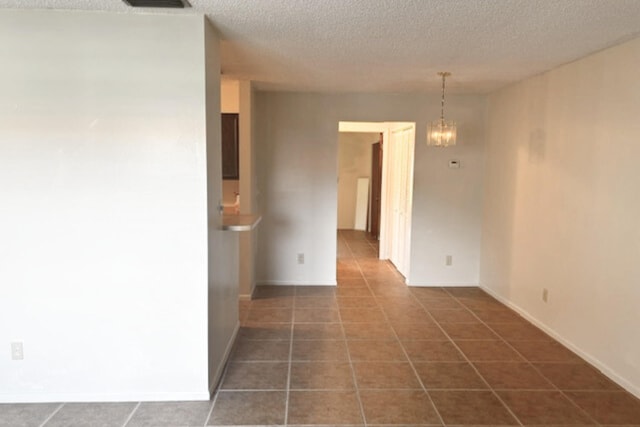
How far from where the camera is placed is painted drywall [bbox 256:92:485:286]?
5.07m

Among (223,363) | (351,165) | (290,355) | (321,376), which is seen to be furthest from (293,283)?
(351,165)

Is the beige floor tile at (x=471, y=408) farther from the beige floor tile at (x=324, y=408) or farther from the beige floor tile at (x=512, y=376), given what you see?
the beige floor tile at (x=324, y=408)

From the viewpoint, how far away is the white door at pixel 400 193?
5465 millimetres

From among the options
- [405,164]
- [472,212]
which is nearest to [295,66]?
[405,164]

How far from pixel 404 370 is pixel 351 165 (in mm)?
7212

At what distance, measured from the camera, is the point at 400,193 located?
6020 millimetres

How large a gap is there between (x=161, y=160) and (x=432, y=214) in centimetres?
361

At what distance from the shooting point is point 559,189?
3.63m

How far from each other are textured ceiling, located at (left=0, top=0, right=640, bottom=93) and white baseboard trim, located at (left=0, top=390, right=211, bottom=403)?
2295 millimetres

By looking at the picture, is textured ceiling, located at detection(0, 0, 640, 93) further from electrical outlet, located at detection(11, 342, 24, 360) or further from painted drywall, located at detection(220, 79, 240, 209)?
electrical outlet, located at detection(11, 342, 24, 360)

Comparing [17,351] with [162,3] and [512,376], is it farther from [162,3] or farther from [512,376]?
[512,376]

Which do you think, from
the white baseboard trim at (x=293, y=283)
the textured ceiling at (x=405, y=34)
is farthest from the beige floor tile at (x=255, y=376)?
the textured ceiling at (x=405, y=34)

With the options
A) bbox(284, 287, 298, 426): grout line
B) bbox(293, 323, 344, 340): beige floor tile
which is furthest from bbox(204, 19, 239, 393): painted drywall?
bbox(293, 323, 344, 340): beige floor tile

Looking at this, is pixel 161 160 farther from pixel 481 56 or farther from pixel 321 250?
pixel 321 250
